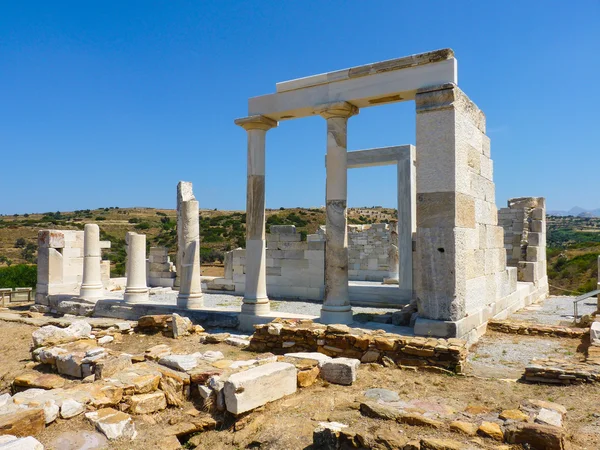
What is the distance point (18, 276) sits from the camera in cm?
2109

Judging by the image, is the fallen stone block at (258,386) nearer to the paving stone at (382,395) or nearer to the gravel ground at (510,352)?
the paving stone at (382,395)

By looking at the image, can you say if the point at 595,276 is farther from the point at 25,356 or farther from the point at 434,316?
the point at 25,356

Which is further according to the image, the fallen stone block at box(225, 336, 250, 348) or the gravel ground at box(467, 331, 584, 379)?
the fallen stone block at box(225, 336, 250, 348)

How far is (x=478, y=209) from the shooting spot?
28.8 feet

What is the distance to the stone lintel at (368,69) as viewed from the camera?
26.2 feet

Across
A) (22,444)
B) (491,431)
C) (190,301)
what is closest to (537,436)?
(491,431)

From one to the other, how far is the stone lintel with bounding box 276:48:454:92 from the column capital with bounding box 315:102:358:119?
1.57 ft

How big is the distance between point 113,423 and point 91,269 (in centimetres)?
1040

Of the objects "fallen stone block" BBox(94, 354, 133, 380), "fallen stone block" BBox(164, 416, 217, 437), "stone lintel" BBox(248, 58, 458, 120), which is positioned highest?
"stone lintel" BBox(248, 58, 458, 120)

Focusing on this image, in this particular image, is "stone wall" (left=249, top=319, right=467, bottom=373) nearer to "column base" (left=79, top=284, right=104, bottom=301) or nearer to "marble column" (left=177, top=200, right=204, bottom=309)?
"marble column" (left=177, top=200, right=204, bottom=309)

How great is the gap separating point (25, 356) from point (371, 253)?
15235 millimetres

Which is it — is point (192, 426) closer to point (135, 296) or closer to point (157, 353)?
point (157, 353)

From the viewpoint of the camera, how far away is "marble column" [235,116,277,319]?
1013cm

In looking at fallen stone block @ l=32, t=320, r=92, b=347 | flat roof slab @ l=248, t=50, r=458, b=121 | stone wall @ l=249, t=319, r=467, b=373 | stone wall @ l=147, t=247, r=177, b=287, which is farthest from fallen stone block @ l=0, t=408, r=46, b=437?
stone wall @ l=147, t=247, r=177, b=287
